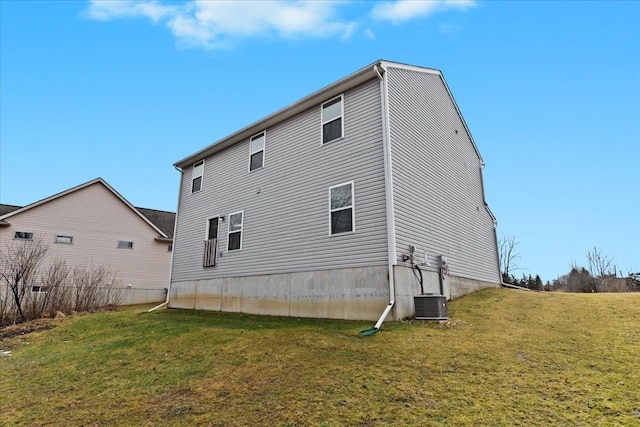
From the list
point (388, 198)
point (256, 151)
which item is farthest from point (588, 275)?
point (256, 151)

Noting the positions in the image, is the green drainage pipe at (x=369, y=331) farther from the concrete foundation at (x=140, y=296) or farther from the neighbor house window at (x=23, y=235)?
the neighbor house window at (x=23, y=235)

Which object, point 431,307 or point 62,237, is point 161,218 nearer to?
point 62,237

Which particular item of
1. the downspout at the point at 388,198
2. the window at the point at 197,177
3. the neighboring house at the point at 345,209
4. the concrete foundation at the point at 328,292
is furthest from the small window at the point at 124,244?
the downspout at the point at 388,198

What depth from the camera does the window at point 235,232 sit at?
41.7 feet

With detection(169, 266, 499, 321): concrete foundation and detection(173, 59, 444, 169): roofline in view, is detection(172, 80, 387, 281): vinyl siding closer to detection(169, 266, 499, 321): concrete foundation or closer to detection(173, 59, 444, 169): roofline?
detection(173, 59, 444, 169): roofline

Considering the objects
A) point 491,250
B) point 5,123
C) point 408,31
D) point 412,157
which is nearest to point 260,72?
point 408,31

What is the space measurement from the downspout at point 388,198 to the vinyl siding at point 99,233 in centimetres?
2161

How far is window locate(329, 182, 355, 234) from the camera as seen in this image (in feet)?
31.1

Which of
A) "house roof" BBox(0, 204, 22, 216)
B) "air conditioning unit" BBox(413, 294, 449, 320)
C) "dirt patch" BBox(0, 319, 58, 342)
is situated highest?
"house roof" BBox(0, 204, 22, 216)

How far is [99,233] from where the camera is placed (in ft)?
76.4

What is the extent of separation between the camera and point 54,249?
2138 cm

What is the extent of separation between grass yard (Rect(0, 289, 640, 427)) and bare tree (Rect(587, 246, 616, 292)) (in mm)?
26435

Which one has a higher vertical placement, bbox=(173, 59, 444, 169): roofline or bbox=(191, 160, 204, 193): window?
bbox=(173, 59, 444, 169): roofline

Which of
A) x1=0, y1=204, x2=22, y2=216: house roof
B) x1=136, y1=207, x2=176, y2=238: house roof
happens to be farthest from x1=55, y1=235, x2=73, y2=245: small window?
x1=136, y1=207, x2=176, y2=238: house roof
